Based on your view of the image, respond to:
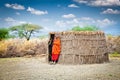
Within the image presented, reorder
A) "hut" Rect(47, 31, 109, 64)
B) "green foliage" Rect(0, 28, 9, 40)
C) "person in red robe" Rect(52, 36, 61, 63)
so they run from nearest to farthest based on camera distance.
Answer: "hut" Rect(47, 31, 109, 64) → "person in red robe" Rect(52, 36, 61, 63) → "green foliage" Rect(0, 28, 9, 40)

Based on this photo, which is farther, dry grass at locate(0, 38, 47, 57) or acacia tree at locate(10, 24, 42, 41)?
acacia tree at locate(10, 24, 42, 41)

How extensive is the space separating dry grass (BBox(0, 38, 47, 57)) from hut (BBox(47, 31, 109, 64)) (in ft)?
22.6

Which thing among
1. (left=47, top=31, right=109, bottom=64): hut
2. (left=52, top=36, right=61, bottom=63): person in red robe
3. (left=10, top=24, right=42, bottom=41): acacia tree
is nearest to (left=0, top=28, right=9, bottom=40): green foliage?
(left=10, top=24, right=42, bottom=41): acacia tree

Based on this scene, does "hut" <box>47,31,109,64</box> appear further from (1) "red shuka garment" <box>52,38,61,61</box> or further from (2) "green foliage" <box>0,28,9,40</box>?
(2) "green foliage" <box>0,28,9,40</box>

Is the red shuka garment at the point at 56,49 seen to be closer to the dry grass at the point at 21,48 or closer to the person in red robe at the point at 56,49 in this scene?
the person in red robe at the point at 56,49

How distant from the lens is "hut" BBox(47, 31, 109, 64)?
1848cm

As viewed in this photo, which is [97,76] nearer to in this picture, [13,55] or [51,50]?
[51,50]

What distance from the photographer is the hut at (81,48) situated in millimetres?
18484

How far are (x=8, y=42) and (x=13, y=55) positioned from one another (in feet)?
4.50

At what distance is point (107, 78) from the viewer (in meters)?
12.8

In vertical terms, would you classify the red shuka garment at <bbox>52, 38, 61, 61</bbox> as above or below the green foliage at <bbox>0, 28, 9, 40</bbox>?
below

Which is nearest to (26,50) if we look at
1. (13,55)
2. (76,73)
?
(13,55)

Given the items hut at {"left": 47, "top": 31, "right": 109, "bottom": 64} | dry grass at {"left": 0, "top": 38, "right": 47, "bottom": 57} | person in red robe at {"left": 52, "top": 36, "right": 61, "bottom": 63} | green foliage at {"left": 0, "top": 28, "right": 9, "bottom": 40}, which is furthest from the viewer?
green foliage at {"left": 0, "top": 28, "right": 9, "bottom": 40}

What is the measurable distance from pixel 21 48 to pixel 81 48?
802 centimetres
